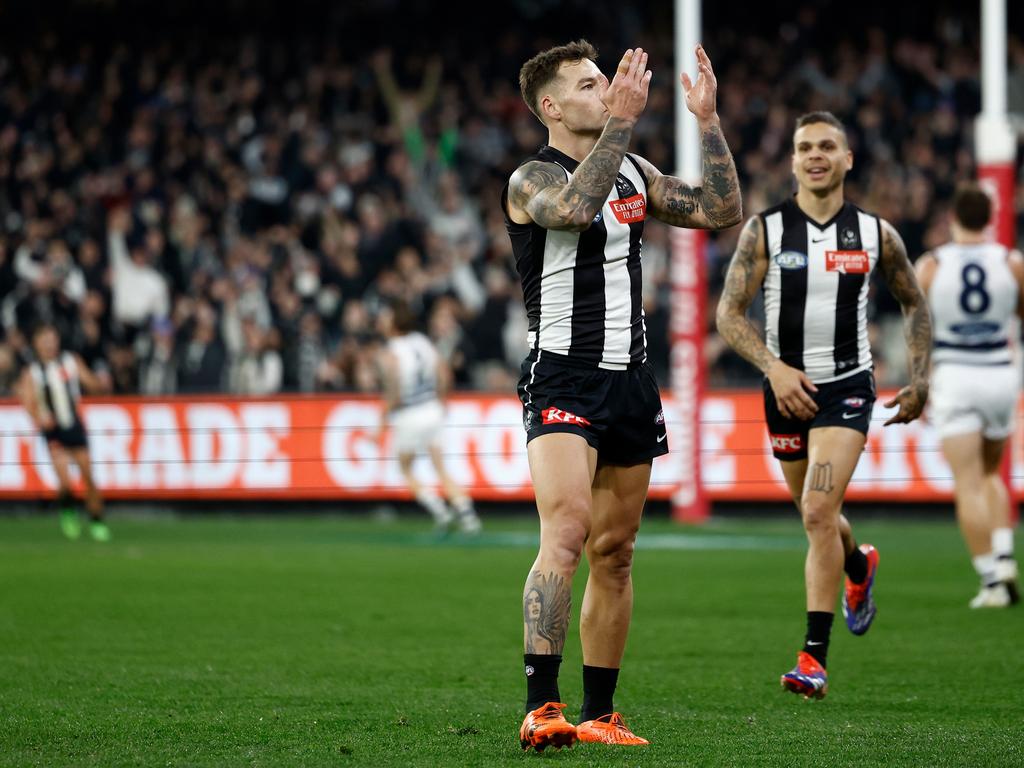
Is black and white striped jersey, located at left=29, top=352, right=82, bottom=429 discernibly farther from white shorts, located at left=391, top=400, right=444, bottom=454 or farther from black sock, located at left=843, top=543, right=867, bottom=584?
black sock, located at left=843, top=543, right=867, bottom=584

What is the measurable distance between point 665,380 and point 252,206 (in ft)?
21.8

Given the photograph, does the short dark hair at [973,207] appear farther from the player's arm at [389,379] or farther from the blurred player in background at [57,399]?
the blurred player in background at [57,399]

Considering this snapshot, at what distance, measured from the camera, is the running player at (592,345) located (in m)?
5.75

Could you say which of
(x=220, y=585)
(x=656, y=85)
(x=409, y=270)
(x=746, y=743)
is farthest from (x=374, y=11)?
(x=746, y=743)

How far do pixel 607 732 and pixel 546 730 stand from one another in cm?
44

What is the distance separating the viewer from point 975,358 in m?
10.6

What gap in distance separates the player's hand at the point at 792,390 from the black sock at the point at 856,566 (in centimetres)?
101

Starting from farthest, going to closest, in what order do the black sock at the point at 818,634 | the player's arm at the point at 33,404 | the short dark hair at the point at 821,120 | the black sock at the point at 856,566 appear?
the player's arm at the point at 33,404 → the black sock at the point at 856,566 → the short dark hair at the point at 821,120 → the black sock at the point at 818,634

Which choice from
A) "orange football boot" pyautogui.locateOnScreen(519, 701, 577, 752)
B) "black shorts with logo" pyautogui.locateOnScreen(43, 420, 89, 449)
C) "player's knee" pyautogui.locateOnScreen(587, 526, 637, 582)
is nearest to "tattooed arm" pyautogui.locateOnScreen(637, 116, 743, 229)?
"player's knee" pyautogui.locateOnScreen(587, 526, 637, 582)

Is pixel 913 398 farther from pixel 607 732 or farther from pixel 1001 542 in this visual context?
pixel 1001 542

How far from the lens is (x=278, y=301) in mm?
21219

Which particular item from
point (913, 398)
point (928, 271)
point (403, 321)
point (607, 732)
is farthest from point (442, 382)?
point (607, 732)

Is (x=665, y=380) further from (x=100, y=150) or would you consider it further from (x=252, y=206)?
(x=100, y=150)

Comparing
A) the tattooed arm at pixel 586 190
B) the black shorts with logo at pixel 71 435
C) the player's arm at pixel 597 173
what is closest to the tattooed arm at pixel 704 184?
the player's arm at pixel 597 173
